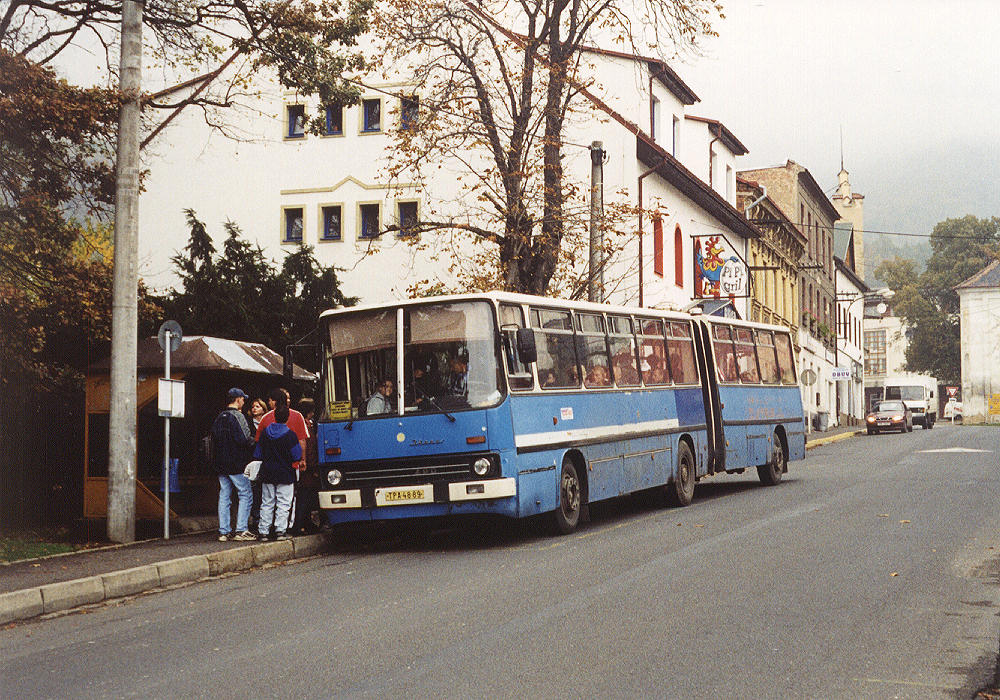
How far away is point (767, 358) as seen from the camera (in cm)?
2375

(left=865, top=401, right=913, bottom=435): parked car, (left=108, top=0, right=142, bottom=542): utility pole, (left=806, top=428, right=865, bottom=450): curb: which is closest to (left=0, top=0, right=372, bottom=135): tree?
(left=108, top=0, right=142, bottom=542): utility pole

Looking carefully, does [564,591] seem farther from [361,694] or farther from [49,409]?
[49,409]

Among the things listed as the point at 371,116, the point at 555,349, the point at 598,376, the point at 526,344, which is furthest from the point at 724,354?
the point at 371,116

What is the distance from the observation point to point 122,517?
49.1 ft

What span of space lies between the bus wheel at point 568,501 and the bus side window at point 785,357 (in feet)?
33.0

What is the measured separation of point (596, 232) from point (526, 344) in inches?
448

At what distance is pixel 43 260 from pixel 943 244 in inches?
3786

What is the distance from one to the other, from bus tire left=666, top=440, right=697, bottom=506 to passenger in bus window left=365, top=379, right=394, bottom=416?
20.5 ft

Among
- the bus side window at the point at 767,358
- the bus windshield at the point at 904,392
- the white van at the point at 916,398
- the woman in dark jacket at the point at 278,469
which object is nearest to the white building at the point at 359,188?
the bus side window at the point at 767,358

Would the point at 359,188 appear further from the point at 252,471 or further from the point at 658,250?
the point at 252,471

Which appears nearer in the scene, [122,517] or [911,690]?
[911,690]

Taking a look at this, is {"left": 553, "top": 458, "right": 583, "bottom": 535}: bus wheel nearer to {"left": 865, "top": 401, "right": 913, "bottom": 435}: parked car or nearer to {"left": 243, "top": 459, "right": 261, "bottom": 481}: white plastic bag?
{"left": 243, "top": 459, "right": 261, "bottom": 481}: white plastic bag

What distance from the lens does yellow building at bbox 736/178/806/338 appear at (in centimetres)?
4962

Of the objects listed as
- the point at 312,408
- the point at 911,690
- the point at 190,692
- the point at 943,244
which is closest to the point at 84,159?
the point at 312,408
